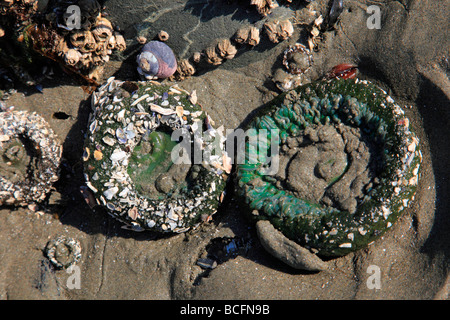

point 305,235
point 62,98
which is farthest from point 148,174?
point 305,235

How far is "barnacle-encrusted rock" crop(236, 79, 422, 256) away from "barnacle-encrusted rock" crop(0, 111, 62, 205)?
2553 mm

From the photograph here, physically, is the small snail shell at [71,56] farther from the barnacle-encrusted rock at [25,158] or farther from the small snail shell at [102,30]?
the barnacle-encrusted rock at [25,158]

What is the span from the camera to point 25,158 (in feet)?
16.0

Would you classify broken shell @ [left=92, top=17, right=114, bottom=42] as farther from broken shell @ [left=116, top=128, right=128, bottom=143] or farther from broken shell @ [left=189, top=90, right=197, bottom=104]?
broken shell @ [left=189, top=90, right=197, bottom=104]

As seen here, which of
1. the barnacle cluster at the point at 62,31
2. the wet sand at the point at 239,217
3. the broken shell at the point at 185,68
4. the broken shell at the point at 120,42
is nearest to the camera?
the wet sand at the point at 239,217

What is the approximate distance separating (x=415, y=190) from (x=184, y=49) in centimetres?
348

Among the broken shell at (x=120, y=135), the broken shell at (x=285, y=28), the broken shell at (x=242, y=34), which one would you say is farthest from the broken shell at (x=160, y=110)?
the broken shell at (x=285, y=28)

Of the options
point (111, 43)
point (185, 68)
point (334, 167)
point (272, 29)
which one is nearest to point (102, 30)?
point (111, 43)

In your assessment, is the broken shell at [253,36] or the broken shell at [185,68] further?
the broken shell at [185,68]

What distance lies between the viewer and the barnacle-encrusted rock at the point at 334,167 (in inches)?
161

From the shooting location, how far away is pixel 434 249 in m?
4.13

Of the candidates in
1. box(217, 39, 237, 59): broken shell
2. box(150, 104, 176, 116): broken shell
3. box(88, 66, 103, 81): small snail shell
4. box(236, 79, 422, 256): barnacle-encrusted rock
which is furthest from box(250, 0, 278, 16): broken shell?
box(88, 66, 103, 81): small snail shell

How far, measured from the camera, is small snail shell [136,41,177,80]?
468 cm

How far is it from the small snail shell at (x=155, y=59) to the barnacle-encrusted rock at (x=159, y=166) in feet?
0.73
